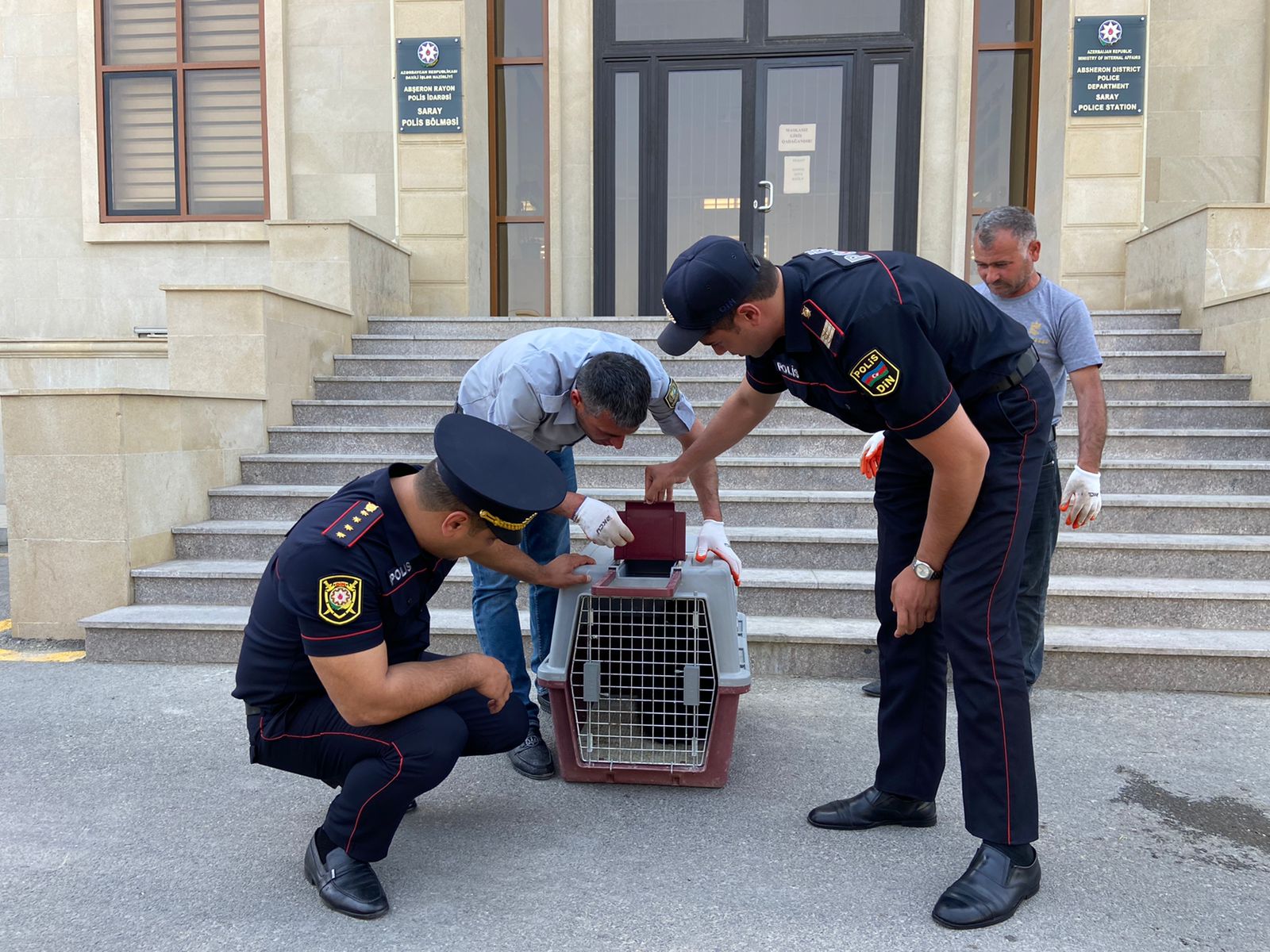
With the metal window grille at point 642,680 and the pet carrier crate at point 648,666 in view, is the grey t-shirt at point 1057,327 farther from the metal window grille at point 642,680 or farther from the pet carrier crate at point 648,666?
the metal window grille at point 642,680

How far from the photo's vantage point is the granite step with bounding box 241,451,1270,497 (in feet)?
15.7

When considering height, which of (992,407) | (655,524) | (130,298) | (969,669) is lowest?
(969,669)

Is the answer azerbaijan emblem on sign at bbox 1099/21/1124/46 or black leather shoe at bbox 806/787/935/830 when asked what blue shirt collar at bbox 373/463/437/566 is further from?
azerbaijan emblem on sign at bbox 1099/21/1124/46

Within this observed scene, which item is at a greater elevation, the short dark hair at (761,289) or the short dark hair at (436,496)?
the short dark hair at (761,289)

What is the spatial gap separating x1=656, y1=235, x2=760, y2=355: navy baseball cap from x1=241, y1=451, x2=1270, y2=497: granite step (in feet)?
8.77

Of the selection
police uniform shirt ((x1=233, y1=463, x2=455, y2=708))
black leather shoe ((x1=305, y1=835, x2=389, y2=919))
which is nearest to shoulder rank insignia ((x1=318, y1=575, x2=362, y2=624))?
police uniform shirt ((x1=233, y1=463, x2=455, y2=708))

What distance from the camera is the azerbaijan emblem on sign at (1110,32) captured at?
23.5 ft

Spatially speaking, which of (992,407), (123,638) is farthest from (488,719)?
(123,638)

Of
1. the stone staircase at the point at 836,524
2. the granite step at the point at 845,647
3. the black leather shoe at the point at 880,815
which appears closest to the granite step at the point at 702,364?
the stone staircase at the point at 836,524

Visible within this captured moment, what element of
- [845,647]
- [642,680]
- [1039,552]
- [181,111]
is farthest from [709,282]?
[181,111]

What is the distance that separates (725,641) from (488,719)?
0.73 metres

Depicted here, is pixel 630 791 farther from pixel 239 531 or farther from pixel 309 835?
pixel 239 531

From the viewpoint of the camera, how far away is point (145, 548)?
14.6 feet

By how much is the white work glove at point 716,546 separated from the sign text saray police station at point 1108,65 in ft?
20.1
